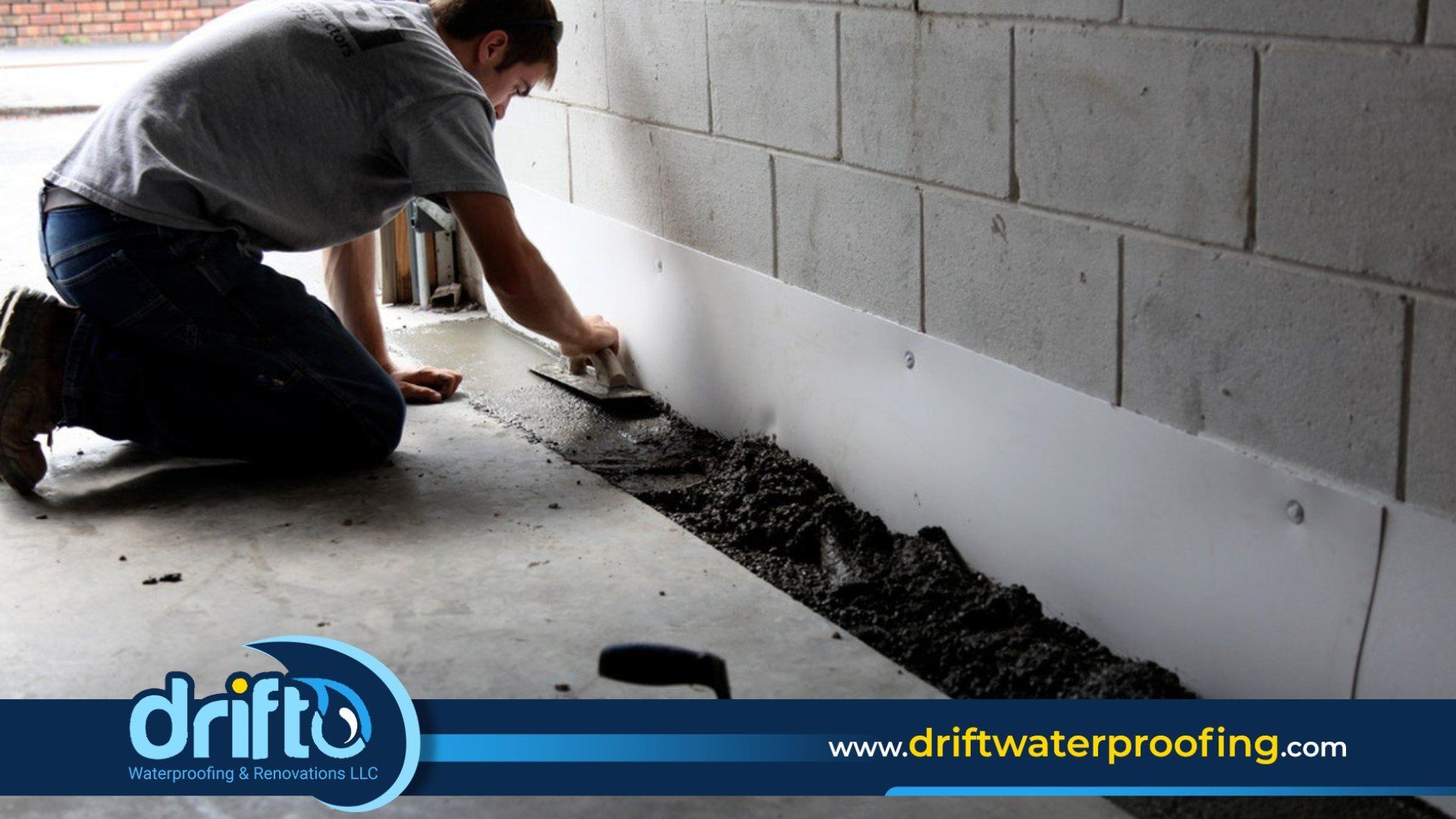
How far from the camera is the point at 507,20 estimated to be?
283 cm

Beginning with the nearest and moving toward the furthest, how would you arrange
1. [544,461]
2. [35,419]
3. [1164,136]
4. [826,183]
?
1. [1164,136]
2. [826,183]
3. [35,419]
4. [544,461]

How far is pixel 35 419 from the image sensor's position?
2658 millimetres

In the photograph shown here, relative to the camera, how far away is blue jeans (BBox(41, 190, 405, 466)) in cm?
263

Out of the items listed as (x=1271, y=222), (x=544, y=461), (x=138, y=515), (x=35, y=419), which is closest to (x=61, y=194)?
(x=35, y=419)

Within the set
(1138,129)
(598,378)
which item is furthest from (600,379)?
(1138,129)

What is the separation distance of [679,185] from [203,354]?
3.24ft

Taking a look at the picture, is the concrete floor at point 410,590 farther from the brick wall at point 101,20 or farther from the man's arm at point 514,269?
the brick wall at point 101,20

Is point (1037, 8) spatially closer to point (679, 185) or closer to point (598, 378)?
point (679, 185)

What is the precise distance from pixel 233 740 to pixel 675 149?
1.59 metres

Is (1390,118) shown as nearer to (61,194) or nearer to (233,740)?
(233,740)

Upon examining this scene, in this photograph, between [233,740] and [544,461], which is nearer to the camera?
[233,740]

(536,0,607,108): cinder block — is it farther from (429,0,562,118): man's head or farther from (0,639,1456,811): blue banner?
(0,639,1456,811): blue banner

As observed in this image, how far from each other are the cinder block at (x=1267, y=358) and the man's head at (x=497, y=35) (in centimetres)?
144

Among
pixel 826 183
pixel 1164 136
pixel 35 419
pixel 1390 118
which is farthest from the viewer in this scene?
pixel 35 419
